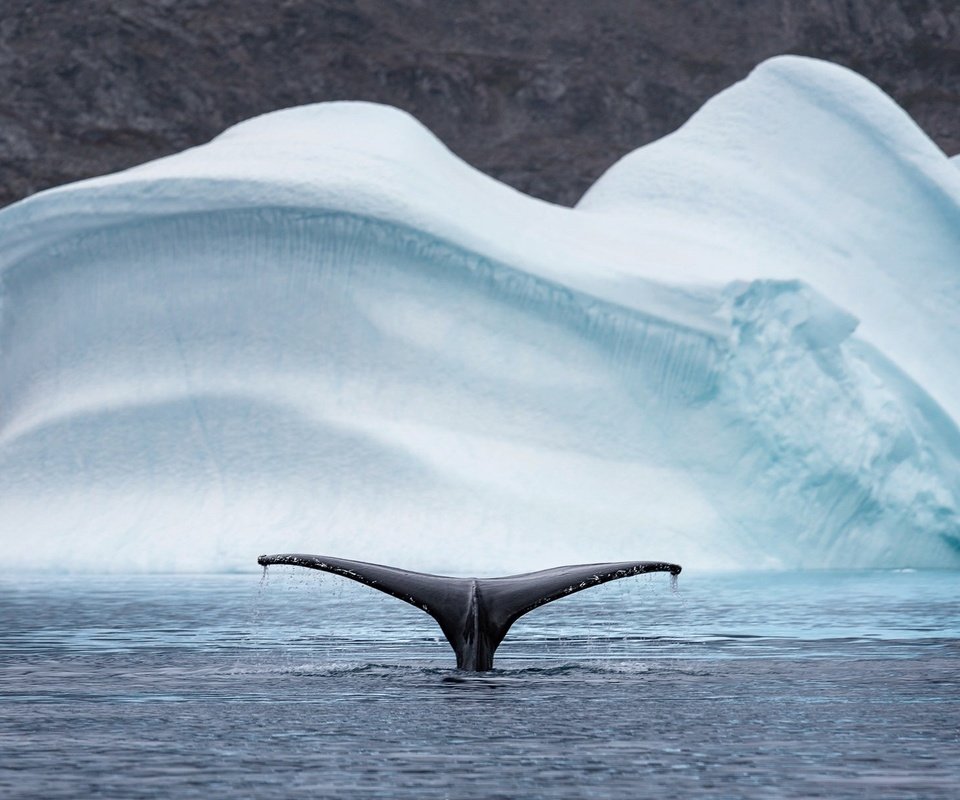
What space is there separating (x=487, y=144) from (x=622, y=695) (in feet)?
304

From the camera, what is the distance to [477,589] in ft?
36.7

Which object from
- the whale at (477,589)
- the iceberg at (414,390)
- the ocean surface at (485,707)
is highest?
the iceberg at (414,390)

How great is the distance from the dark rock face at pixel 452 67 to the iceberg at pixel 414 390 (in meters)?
65.5

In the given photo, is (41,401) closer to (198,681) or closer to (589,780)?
(198,681)

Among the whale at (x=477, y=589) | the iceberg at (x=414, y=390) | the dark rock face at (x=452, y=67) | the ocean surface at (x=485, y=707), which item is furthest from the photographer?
the dark rock face at (x=452, y=67)

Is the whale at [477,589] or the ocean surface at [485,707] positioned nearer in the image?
the ocean surface at [485,707]

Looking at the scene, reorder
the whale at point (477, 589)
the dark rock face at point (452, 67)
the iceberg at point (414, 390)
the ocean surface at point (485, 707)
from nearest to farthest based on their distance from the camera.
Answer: the ocean surface at point (485, 707)
the whale at point (477, 589)
the iceberg at point (414, 390)
the dark rock face at point (452, 67)

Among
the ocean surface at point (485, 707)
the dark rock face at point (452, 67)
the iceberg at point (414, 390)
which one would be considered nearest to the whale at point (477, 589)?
the ocean surface at point (485, 707)

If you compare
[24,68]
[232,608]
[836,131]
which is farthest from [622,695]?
[24,68]

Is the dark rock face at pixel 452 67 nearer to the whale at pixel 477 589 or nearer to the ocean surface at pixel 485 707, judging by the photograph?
the ocean surface at pixel 485 707

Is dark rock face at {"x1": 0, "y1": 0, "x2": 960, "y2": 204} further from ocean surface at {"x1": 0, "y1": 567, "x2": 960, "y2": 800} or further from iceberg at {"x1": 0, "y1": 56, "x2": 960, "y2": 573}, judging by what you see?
ocean surface at {"x1": 0, "y1": 567, "x2": 960, "y2": 800}

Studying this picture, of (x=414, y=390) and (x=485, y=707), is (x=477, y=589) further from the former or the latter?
(x=414, y=390)

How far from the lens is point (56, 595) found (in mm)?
23312

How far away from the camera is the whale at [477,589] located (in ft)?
35.7
